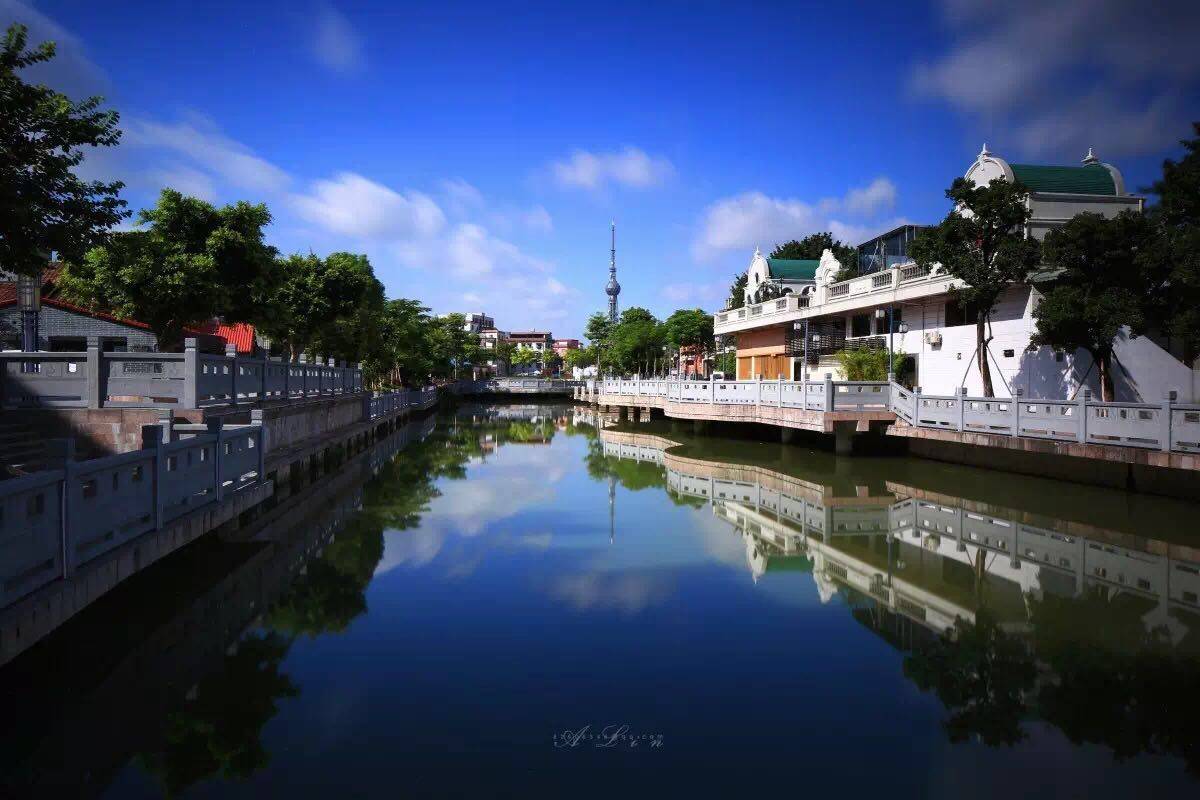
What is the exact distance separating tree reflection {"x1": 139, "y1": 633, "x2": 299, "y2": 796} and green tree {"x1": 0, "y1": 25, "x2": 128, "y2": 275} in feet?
14.7

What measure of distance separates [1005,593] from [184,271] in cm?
1681

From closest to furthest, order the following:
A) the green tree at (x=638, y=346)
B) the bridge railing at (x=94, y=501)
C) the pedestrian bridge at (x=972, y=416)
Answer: the bridge railing at (x=94, y=501), the pedestrian bridge at (x=972, y=416), the green tree at (x=638, y=346)

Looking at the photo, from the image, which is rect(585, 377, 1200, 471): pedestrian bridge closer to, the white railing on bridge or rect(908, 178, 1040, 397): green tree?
the white railing on bridge

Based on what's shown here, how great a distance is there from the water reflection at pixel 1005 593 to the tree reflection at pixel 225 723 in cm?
473

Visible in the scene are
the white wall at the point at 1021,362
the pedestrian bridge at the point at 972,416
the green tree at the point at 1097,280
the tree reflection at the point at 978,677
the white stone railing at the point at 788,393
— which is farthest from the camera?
the white stone railing at the point at 788,393

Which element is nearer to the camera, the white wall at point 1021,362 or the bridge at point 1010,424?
the bridge at point 1010,424

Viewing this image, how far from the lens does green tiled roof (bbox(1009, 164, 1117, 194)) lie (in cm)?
2102

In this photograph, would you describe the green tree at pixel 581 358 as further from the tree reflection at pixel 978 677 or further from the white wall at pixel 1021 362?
the tree reflection at pixel 978 677

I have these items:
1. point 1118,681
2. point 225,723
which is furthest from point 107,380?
point 1118,681

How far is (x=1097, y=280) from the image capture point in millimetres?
14883

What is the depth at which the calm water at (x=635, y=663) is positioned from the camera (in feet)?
15.1

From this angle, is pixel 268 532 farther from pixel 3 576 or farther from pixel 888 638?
pixel 888 638

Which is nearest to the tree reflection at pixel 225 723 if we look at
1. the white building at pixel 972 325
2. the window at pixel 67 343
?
the white building at pixel 972 325

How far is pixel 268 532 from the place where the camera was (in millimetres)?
10961
